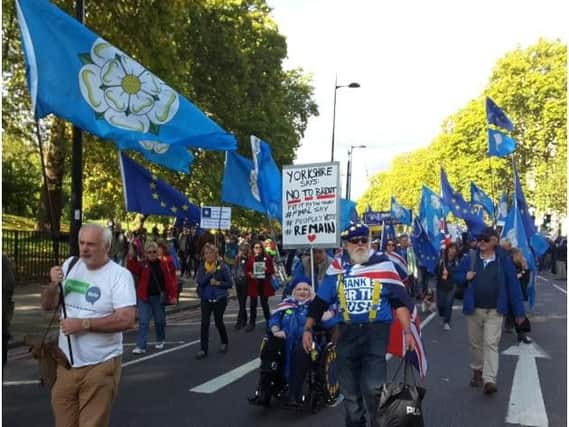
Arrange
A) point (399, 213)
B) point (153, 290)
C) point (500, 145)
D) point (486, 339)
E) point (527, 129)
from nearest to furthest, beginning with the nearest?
point (486, 339) < point (153, 290) < point (500, 145) < point (399, 213) < point (527, 129)

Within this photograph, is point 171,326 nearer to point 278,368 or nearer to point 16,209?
point 278,368

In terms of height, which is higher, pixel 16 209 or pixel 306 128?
pixel 306 128

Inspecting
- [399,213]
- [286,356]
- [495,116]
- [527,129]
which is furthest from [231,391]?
[527,129]

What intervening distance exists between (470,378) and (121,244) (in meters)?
13.8

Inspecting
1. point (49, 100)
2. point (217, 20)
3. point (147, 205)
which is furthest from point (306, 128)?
point (49, 100)

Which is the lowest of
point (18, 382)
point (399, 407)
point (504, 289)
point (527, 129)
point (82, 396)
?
point (18, 382)

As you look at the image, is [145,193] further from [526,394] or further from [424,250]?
[424,250]

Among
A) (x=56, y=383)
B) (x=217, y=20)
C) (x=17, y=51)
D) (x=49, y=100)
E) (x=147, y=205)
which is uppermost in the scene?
(x=217, y=20)

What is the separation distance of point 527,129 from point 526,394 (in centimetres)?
4414

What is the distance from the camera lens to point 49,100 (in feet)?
21.7

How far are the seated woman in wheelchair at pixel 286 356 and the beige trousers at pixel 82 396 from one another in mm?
2783

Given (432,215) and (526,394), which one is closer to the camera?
(526,394)

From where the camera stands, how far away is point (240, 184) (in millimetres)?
12523

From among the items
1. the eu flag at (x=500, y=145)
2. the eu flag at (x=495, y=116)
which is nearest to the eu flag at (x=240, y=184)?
the eu flag at (x=500, y=145)
